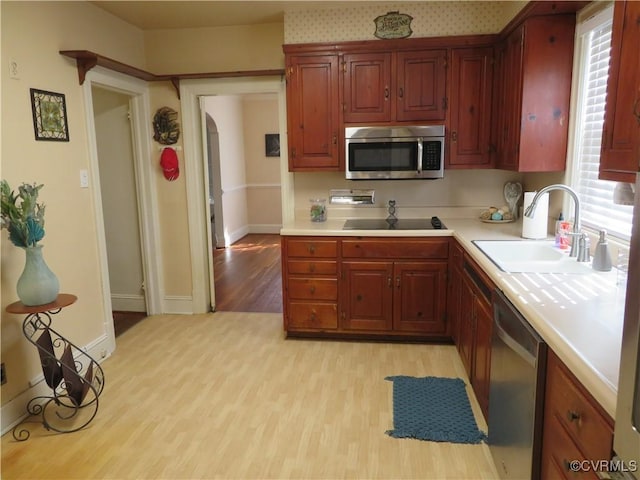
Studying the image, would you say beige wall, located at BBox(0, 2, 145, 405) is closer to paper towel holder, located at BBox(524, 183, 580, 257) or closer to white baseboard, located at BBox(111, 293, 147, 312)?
white baseboard, located at BBox(111, 293, 147, 312)

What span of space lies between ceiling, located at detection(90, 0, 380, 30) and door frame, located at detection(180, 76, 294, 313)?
0.46 m

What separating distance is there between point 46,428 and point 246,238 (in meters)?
5.77

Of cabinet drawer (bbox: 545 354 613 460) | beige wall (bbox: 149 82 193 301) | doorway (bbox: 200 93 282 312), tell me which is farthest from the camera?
doorway (bbox: 200 93 282 312)

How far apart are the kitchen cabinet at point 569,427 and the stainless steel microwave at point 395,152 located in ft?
7.30

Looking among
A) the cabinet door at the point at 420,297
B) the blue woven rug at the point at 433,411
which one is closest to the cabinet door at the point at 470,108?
the cabinet door at the point at 420,297

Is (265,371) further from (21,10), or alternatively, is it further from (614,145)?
(21,10)

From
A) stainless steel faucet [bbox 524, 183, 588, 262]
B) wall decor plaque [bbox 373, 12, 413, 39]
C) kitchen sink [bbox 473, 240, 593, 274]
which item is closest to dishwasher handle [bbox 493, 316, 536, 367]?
kitchen sink [bbox 473, 240, 593, 274]

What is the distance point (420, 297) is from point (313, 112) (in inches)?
64.8

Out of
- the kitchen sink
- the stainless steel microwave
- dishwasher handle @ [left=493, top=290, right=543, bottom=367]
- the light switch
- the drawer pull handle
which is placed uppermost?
the stainless steel microwave

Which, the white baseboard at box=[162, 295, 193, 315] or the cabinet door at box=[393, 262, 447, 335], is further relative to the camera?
the white baseboard at box=[162, 295, 193, 315]

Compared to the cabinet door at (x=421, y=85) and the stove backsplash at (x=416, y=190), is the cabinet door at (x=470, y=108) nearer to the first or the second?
the cabinet door at (x=421, y=85)

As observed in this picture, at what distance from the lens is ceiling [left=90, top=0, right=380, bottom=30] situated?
3385mm

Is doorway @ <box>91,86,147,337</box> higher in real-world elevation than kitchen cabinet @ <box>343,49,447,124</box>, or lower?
lower

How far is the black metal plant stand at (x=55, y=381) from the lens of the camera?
2469 millimetres
